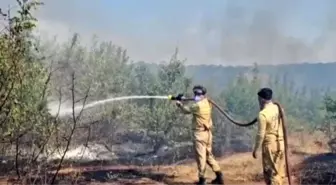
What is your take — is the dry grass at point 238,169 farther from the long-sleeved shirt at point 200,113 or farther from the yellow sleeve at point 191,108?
the yellow sleeve at point 191,108

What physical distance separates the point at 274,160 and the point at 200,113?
7.31ft

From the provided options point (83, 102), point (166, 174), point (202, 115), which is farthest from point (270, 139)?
point (166, 174)

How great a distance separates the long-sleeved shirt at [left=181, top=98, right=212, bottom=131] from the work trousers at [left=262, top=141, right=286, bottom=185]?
1.99 m

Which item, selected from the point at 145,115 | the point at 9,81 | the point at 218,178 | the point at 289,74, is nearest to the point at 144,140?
the point at 145,115

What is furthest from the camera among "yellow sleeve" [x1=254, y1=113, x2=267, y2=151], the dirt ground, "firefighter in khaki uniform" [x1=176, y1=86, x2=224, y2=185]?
the dirt ground

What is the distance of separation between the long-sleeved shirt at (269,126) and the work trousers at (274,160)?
86mm

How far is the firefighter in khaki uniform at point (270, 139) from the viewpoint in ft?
30.3

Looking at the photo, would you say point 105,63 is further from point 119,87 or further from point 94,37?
point 94,37

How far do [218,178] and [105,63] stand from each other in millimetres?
23540

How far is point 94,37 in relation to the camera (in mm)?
48125

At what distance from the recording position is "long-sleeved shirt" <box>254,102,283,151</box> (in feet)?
30.0

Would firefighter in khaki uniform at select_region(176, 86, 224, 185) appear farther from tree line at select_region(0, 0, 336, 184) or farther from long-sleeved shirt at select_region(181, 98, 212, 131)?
tree line at select_region(0, 0, 336, 184)

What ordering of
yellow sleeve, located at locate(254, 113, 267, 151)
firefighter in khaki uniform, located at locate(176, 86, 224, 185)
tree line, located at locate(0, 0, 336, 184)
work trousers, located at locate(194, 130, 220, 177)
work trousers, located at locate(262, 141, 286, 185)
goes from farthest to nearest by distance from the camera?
1. work trousers, located at locate(194, 130, 220, 177)
2. firefighter in khaki uniform, located at locate(176, 86, 224, 185)
3. work trousers, located at locate(262, 141, 286, 185)
4. yellow sleeve, located at locate(254, 113, 267, 151)
5. tree line, located at locate(0, 0, 336, 184)

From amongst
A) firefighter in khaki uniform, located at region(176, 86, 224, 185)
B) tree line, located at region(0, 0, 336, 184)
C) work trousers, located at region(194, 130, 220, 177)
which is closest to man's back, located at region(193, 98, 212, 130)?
firefighter in khaki uniform, located at region(176, 86, 224, 185)
